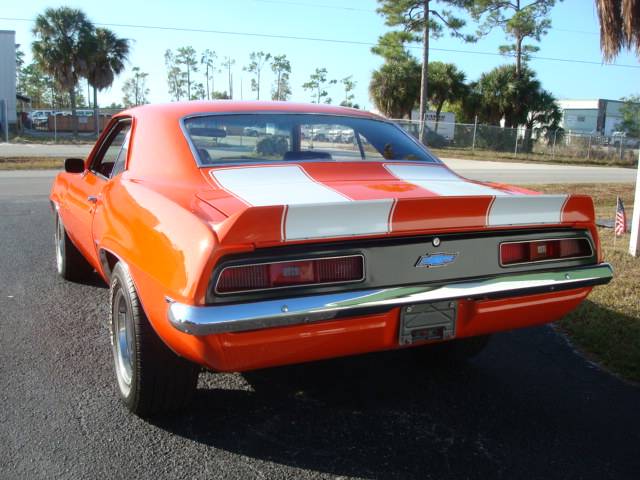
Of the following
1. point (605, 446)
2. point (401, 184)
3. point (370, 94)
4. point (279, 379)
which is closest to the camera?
point (605, 446)

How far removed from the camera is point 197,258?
215 centimetres

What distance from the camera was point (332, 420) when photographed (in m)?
2.85

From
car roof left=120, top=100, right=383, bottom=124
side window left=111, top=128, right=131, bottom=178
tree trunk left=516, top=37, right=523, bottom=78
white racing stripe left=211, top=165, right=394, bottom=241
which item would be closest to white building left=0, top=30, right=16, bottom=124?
tree trunk left=516, top=37, right=523, bottom=78

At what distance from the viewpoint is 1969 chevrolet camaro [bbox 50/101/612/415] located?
2.21m

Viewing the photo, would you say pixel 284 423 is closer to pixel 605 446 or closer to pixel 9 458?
pixel 9 458

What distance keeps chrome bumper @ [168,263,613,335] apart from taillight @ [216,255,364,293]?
2.6 inches

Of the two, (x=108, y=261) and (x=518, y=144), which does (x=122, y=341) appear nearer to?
(x=108, y=261)

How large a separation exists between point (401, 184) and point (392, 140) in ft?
2.86

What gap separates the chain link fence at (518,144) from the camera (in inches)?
1309

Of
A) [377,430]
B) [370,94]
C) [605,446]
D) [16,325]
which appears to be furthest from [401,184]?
[370,94]

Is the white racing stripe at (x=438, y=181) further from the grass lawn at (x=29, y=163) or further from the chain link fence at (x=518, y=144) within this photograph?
the chain link fence at (x=518, y=144)

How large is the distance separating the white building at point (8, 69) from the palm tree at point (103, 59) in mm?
5006

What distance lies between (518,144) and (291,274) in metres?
33.6

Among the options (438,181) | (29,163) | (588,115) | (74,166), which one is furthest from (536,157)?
(588,115)
